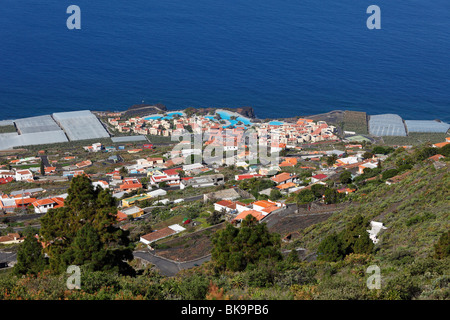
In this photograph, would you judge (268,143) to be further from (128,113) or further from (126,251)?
(126,251)

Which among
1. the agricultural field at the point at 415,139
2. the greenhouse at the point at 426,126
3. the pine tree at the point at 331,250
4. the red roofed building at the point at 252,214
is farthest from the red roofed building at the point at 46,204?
the greenhouse at the point at 426,126

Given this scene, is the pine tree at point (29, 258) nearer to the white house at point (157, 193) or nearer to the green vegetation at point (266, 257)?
the green vegetation at point (266, 257)

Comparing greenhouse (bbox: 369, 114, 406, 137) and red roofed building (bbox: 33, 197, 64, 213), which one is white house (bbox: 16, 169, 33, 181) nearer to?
red roofed building (bbox: 33, 197, 64, 213)

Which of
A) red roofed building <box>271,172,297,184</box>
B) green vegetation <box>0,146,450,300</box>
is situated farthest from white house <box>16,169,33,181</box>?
green vegetation <box>0,146,450,300</box>

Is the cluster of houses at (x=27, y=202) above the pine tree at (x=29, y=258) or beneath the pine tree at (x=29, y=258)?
beneath

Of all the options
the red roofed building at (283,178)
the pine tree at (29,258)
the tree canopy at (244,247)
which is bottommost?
the red roofed building at (283,178)

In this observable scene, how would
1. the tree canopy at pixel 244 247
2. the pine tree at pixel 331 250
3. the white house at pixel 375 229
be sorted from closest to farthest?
1. the tree canopy at pixel 244 247
2. the pine tree at pixel 331 250
3. the white house at pixel 375 229
